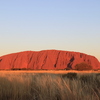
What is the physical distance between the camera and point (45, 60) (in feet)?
365

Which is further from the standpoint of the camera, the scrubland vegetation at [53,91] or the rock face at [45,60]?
the rock face at [45,60]

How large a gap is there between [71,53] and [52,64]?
13.1m

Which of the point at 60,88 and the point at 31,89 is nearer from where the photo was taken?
the point at 60,88

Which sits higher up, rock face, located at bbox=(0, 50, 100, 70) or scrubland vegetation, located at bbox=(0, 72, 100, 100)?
scrubland vegetation, located at bbox=(0, 72, 100, 100)

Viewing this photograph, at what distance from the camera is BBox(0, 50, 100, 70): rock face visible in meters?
107

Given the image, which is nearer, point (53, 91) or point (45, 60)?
point (53, 91)

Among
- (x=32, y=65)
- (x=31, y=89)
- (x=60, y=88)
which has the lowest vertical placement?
(x=32, y=65)

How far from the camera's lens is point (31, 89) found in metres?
7.52

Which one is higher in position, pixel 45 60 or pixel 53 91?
pixel 53 91

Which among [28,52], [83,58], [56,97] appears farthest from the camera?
[28,52]

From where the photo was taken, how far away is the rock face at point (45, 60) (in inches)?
4230

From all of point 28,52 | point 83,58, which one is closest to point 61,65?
point 83,58

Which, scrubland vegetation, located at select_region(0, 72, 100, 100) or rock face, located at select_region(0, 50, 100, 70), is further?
rock face, located at select_region(0, 50, 100, 70)

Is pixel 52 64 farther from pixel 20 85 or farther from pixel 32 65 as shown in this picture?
pixel 20 85
